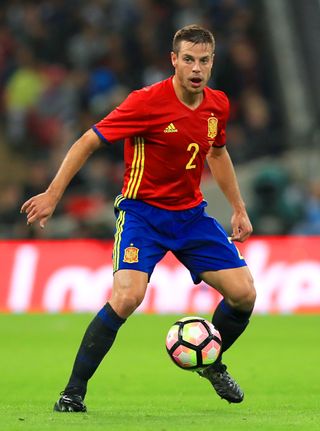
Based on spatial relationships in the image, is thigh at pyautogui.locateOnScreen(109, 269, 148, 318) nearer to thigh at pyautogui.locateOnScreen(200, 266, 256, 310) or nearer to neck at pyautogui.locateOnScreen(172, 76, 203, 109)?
thigh at pyautogui.locateOnScreen(200, 266, 256, 310)

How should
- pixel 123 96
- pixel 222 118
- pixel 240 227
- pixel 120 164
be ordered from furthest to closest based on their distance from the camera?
1. pixel 123 96
2. pixel 120 164
3. pixel 240 227
4. pixel 222 118

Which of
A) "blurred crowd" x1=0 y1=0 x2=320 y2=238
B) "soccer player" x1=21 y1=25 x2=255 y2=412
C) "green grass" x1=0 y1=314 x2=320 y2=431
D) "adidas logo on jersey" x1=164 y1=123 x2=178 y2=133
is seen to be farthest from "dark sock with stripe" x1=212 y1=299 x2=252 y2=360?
"blurred crowd" x1=0 y1=0 x2=320 y2=238

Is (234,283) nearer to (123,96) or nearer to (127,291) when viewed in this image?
(127,291)

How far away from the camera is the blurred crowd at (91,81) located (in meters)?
18.6

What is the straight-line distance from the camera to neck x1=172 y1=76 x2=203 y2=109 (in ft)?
25.8

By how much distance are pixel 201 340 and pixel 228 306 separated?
448mm

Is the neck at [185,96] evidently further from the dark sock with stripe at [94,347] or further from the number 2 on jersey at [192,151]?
the dark sock with stripe at [94,347]

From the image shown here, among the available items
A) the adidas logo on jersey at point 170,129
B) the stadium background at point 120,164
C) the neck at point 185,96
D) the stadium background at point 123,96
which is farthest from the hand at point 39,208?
the stadium background at point 123,96

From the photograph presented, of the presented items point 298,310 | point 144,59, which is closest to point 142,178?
point 298,310

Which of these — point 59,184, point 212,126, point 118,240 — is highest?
point 212,126

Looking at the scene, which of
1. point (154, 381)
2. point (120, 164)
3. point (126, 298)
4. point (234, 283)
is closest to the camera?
point (126, 298)

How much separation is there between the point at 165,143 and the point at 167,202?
358mm

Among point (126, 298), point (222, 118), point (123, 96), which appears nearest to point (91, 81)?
point (123, 96)

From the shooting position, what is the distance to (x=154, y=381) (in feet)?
32.2
